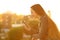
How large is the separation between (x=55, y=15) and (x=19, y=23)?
348 mm

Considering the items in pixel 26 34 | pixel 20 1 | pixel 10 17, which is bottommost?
pixel 26 34

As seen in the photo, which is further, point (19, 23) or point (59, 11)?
point (59, 11)

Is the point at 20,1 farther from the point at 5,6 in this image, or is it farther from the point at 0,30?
the point at 0,30

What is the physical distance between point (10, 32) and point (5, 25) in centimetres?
7

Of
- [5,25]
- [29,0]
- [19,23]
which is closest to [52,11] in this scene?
[29,0]

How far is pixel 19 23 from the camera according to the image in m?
1.15

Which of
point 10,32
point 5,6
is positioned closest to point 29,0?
point 5,6

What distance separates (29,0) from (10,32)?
320 mm

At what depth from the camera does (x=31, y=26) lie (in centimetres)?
113

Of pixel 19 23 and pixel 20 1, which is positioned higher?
pixel 20 1

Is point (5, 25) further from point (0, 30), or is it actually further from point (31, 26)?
point (31, 26)

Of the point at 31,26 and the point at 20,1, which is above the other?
the point at 20,1

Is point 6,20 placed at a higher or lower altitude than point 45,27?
higher

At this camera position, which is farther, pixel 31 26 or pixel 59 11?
pixel 59 11
